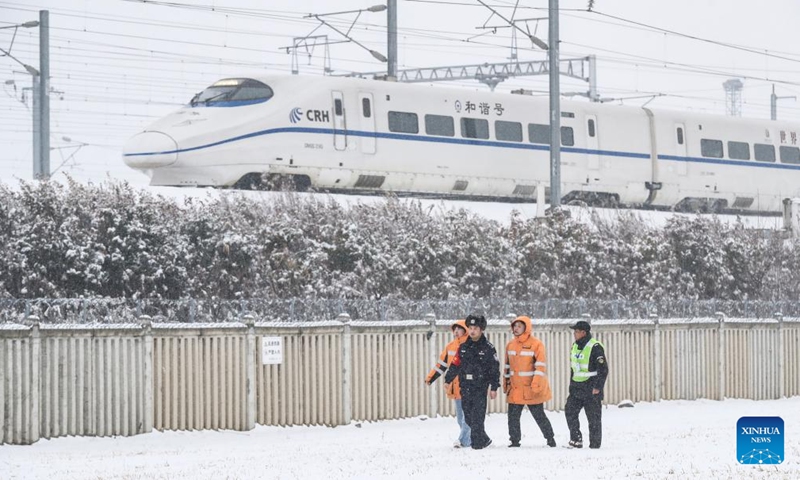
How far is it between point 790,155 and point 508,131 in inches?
499

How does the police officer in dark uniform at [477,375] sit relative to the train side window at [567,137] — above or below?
below

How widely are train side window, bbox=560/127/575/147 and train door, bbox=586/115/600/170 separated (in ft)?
2.01

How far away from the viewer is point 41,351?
18.3m

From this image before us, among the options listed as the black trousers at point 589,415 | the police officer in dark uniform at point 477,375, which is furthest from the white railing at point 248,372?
the black trousers at point 589,415

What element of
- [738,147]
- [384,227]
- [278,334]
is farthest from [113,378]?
[738,147]

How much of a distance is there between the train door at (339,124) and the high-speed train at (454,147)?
0.02m

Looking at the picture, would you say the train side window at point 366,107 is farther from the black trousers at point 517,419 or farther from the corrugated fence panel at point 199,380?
the black trousers at point 517,419

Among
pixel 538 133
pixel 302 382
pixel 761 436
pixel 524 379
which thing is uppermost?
pixel 538 133

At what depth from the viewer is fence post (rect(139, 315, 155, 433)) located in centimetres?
1898

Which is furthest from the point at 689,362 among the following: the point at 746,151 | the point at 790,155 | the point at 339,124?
the point at 790,155

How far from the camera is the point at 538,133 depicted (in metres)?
38.8

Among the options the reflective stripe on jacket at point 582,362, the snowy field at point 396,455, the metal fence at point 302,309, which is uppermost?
the metal fence at point 302,309

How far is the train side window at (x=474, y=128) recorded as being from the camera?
120ft

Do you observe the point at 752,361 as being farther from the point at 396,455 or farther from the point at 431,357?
the point at 396,455
